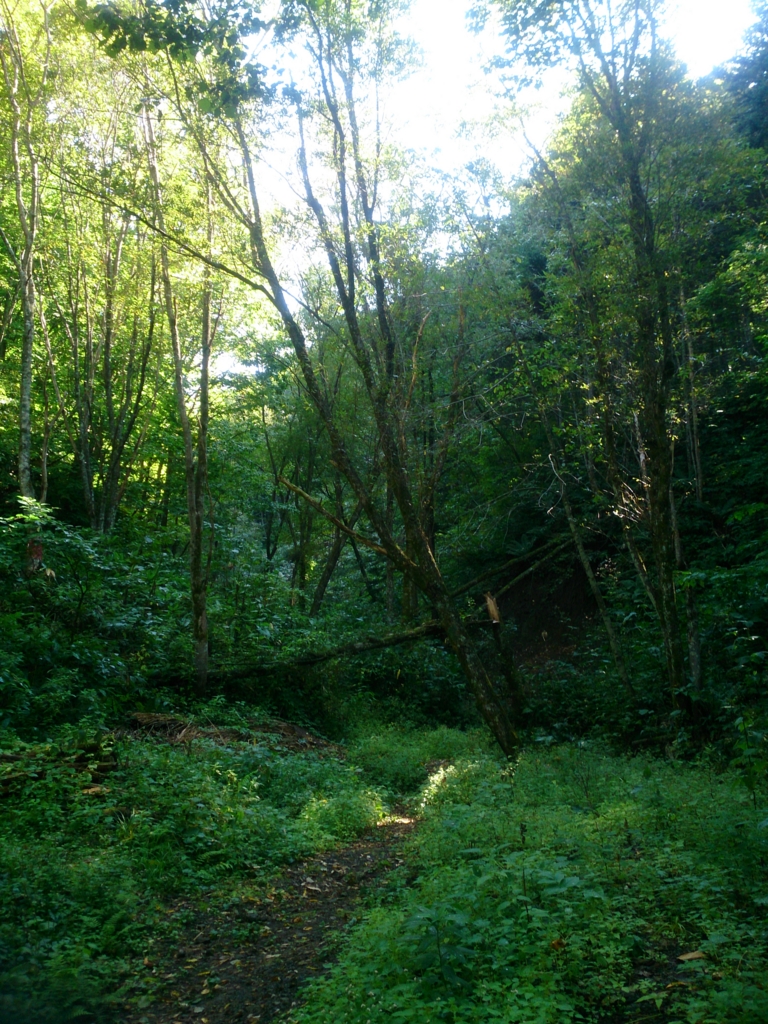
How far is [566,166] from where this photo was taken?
11070mm

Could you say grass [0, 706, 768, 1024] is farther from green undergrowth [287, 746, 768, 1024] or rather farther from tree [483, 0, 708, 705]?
tree [483, 0, 708, 705]

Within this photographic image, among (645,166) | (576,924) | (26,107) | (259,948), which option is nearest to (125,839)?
(259,948)

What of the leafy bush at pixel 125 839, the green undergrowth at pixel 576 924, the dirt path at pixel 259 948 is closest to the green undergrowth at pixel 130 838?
the leafy bush at pixel 125 839

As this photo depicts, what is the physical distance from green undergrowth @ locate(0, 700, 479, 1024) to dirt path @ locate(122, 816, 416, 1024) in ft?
0.46

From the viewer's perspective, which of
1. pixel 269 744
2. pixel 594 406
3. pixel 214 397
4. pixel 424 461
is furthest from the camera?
pixel 214 397

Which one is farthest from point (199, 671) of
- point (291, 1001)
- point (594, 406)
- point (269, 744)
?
point (291, 1001)

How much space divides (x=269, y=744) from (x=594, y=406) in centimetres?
717

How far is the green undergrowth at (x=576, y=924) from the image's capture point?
3.28m

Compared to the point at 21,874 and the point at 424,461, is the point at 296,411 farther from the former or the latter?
the point at 21,874

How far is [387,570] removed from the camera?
19531 millimetres

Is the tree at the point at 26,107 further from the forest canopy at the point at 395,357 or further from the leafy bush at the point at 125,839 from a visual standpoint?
the leafy bush at the point at 125,839

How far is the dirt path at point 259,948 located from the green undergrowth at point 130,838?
14 cm

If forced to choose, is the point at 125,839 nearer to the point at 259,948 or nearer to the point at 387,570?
the point at 259,948

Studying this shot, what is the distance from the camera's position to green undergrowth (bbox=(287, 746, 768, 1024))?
328cm
